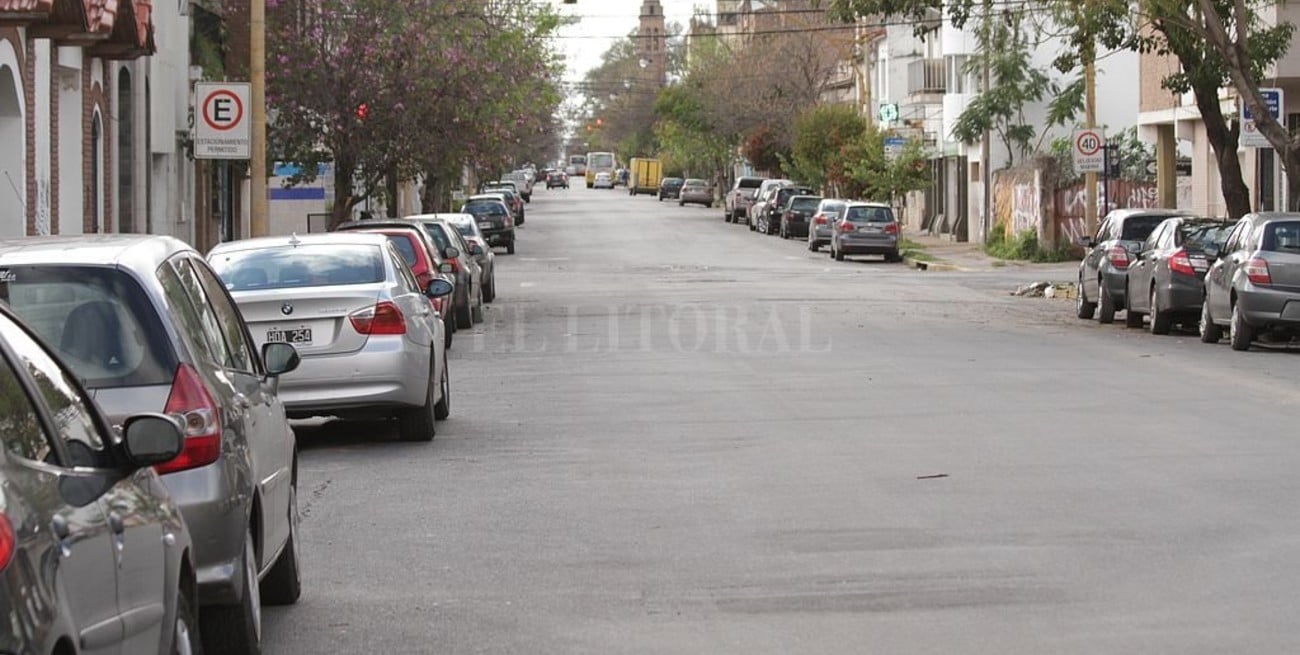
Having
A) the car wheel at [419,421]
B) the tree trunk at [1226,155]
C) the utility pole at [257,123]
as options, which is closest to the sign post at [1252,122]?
the tree trunk at [1226,155]

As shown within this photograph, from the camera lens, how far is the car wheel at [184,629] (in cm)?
570

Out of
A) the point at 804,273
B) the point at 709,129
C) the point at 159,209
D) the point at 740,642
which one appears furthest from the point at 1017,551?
the point at 709,129

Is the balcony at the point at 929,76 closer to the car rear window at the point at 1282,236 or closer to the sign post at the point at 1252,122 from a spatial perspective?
the sign post at the point at 1252,122

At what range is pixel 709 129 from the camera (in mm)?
97375

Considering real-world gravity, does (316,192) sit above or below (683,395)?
above

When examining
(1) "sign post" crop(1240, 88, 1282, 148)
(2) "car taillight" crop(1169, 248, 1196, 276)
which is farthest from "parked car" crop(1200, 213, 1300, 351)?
(1) "sign post" crop(1240, 88, 1282, 148)

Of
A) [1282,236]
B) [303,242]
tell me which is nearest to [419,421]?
[303,242]

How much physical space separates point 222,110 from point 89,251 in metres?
19.2

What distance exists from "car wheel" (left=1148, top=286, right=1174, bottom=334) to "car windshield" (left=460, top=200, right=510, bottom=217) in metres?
31.1

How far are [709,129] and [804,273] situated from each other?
53779 millimetres

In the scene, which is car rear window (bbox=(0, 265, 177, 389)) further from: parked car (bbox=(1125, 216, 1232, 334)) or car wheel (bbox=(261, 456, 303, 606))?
parked car (bbox=(1125, 216, 1232, 334))

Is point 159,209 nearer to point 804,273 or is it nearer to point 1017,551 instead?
point 804,273

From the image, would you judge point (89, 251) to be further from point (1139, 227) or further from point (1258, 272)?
point (1139, 227)

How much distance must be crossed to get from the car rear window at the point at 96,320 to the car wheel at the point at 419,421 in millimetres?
7294
